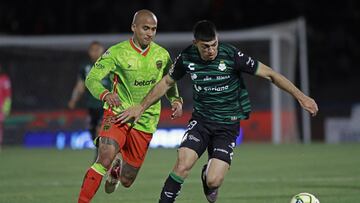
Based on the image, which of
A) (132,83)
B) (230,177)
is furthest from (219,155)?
(230,177)

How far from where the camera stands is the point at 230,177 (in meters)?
13.8

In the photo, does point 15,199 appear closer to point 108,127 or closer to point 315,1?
point 108,127

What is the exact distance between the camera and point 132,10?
31094mm

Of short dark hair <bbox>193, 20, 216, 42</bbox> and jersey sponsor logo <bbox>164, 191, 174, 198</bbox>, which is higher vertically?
short dark hair <bbox>193, 20, 216, 42</bbox>

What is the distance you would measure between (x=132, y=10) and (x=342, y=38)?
309 inches

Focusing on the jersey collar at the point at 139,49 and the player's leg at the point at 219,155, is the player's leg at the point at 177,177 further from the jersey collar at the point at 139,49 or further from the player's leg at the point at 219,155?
the jersey collar at the point at 139,49

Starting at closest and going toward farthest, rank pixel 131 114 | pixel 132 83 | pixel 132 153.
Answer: pixel 131 114, pixel 132 83, pixel 132 153

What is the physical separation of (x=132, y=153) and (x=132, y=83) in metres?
0.90

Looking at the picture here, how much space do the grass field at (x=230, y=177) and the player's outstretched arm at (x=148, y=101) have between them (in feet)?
6.50

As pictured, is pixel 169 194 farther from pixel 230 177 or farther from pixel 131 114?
pixel 230 177

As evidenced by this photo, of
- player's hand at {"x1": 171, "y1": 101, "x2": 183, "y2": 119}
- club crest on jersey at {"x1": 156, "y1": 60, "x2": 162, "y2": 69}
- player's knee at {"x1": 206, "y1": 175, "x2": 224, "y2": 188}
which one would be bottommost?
player's knee at {"x1": 206, "y1": 175, "x2": 224, "y2": 188}

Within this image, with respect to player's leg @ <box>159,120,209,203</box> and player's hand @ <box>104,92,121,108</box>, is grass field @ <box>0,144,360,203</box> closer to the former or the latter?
player's leg @ <box>159,120,209,203</box>

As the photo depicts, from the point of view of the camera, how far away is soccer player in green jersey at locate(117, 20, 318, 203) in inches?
324

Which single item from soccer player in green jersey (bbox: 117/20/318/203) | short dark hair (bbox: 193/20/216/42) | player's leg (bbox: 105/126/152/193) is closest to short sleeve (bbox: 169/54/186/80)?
soccer player in green jersey (bbox: 117/20/318/203)
